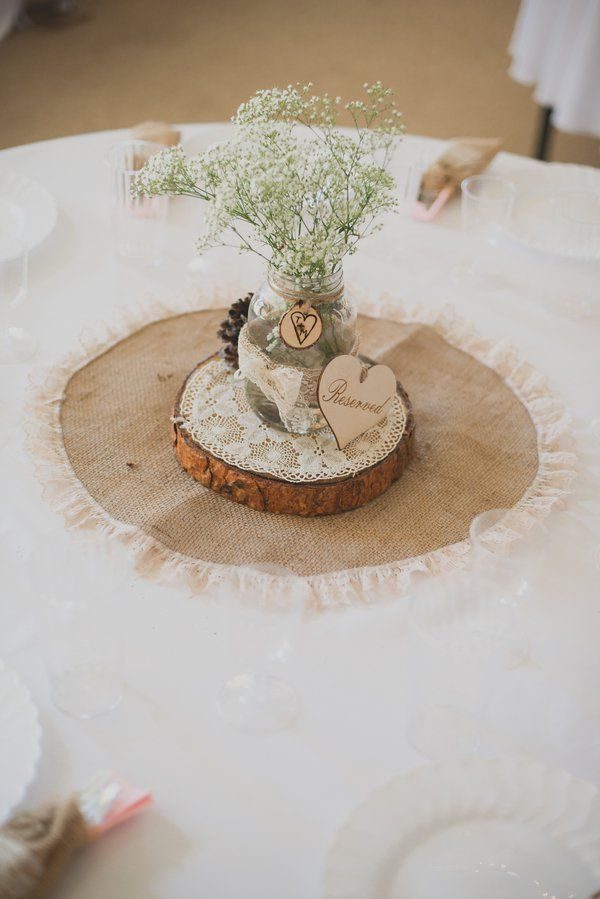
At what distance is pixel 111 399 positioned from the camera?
151cm

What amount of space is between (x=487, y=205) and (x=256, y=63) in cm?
301

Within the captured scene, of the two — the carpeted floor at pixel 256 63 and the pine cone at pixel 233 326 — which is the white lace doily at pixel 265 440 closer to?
the pine cone at pixel 233 326

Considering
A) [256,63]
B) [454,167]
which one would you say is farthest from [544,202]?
[256,63]

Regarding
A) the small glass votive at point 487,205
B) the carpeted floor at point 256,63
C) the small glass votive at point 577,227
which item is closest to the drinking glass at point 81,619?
the small glass votive at point 487,205

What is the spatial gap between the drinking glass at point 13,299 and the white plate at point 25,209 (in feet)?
0.47

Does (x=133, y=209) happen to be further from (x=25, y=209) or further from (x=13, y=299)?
(x=13, y=299)

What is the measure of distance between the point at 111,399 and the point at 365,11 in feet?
13.6

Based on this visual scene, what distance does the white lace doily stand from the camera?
1.32 m

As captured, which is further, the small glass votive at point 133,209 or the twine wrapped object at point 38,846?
the small glass votive at point 133,209

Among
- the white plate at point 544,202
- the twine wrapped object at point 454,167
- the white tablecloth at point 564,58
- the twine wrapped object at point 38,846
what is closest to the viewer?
the twine wrapped object at point 38,846

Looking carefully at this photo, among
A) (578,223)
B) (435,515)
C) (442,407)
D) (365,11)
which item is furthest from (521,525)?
(365,11)

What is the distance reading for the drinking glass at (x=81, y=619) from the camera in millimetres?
942

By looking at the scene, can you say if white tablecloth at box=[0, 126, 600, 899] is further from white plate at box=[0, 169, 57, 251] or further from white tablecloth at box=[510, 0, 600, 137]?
white tablecloth at box=[510, 0, 600, 137]

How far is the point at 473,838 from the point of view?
912 mm
